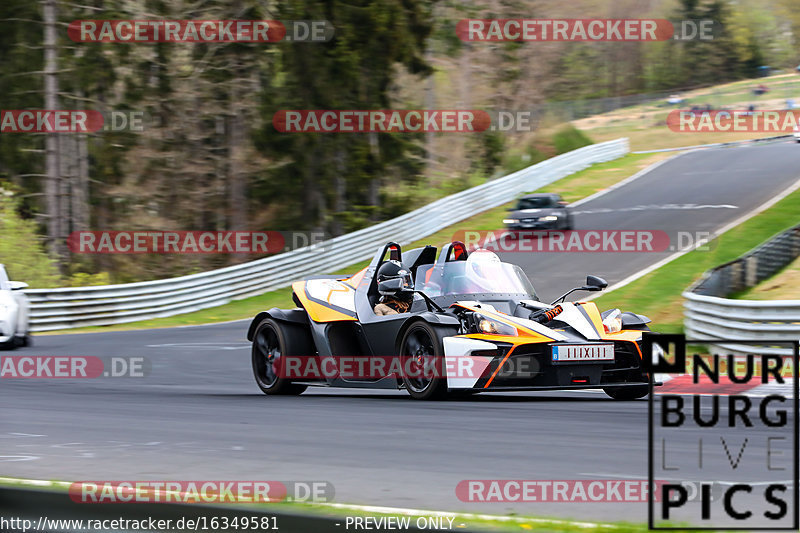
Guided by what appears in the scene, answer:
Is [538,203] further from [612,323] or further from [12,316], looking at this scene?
[612,323]

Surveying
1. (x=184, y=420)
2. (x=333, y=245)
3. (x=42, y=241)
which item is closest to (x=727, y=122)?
(x=333, y=245)

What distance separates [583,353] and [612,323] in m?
0.74

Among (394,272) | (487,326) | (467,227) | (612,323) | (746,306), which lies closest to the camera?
(487,326)

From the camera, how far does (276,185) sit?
122 ft

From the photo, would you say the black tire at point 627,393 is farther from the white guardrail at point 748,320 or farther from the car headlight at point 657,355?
the car headlight at point 657,355

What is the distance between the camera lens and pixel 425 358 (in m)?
10.2

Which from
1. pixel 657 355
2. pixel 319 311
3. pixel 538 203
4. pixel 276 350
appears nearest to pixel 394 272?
pixel 319 311

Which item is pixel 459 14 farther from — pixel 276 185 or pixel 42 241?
pixel 42 241

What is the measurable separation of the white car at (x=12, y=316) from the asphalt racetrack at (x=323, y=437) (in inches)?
123

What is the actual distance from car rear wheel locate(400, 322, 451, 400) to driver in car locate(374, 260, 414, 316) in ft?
1.85

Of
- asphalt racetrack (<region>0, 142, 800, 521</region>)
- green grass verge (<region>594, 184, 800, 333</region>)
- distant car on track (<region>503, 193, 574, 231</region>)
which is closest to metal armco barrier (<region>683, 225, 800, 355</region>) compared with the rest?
green grass verge (<region>594, 184, 800, 333</region>)

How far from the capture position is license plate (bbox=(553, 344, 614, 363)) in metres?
9.72

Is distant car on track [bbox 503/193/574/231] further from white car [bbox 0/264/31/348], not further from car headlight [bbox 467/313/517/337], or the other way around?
car headlight [bbox 467/313/517/337]

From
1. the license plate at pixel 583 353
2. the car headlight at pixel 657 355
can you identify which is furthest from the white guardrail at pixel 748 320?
the car headlight at pixel 657 355
